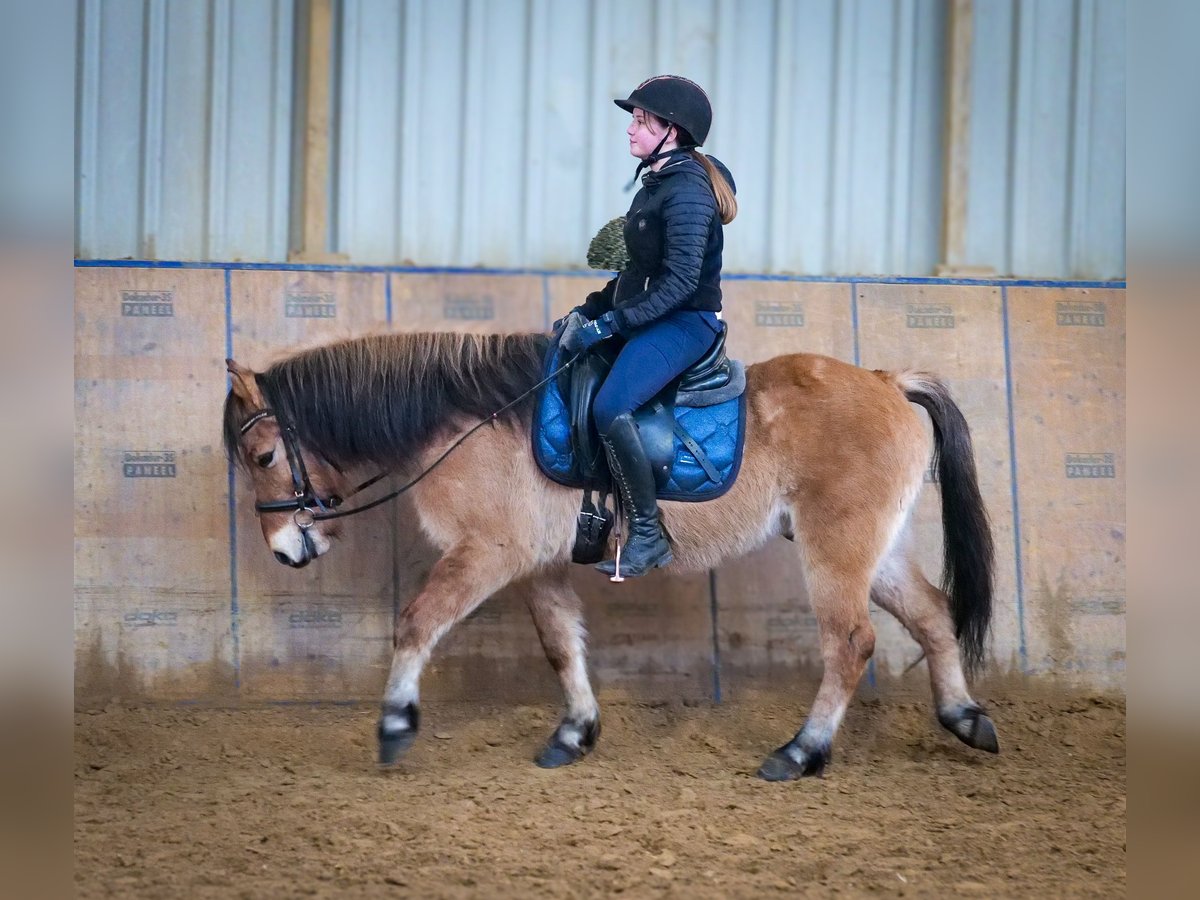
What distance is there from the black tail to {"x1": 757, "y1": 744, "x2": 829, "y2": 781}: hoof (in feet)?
3.00

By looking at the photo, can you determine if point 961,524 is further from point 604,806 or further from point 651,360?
point 604,806

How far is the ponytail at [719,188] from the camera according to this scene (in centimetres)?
416

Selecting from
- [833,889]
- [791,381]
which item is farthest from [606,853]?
[791,381]

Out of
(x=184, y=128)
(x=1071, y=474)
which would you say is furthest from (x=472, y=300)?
(x=1071, y=474)

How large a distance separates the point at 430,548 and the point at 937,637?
8.58ft

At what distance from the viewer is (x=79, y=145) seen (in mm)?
5656

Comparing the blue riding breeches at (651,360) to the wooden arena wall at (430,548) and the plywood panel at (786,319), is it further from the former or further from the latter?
the plywood panel at (786,319)

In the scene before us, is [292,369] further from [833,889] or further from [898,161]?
[898,161]

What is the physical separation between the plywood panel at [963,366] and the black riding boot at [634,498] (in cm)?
202

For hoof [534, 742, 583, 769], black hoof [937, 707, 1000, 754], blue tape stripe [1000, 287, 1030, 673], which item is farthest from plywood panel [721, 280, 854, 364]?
hoof [534, 742, 583, 769]

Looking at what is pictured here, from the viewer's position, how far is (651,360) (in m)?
4.06

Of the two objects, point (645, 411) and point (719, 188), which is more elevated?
point (719, 188)

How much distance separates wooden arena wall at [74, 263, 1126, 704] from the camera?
522 cm

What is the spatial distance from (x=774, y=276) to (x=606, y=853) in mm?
3542
